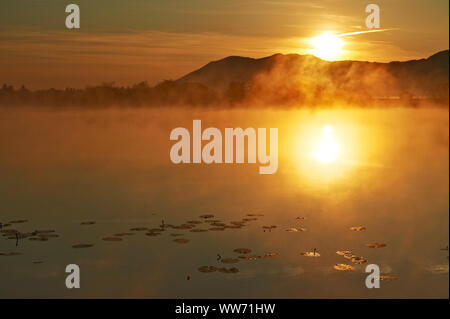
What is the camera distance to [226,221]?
11727 millimetres

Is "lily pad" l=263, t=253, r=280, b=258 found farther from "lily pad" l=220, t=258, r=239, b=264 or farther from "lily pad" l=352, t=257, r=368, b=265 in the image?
"lily pad" l=352, t=257, r=368, b=265

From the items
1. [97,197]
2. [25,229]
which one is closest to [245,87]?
[97,197]

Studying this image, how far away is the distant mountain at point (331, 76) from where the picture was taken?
59219 mm

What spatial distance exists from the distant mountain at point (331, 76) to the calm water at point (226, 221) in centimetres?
3373

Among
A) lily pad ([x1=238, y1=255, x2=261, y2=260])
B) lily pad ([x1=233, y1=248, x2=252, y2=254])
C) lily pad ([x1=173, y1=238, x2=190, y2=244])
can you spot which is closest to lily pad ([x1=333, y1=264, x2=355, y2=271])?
lily pad ([x1=238, y1=255, x2=261, y2=260])

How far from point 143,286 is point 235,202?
5816 millimetres

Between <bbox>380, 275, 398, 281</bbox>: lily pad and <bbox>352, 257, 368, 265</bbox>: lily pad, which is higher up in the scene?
<bbox>352, 257, 368, 265</bbox>: lily pad

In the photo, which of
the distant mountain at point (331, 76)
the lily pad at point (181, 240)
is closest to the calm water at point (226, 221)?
the lily pad at point (181, 240)

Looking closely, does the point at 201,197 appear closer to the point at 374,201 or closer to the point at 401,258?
the point at 374,201

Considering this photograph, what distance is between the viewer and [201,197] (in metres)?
15.1

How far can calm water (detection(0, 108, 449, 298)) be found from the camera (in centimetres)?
889

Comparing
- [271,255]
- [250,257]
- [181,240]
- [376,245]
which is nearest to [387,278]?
[376,245]

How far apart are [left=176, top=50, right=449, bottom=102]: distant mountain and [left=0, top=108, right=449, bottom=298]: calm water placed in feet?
111

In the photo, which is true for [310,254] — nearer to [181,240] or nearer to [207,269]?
[207,269]
